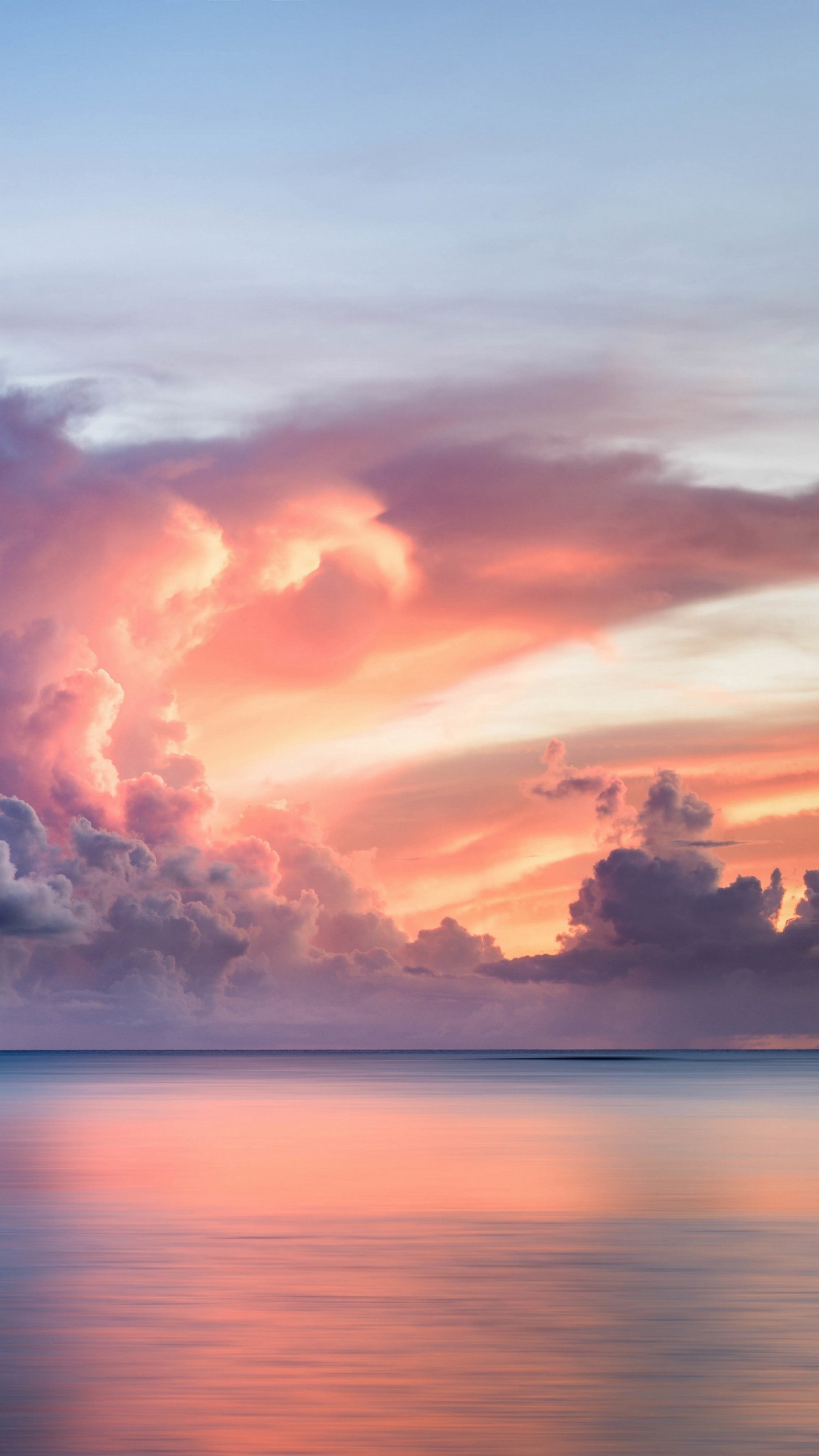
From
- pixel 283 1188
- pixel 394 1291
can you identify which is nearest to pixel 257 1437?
pixel 394 1291

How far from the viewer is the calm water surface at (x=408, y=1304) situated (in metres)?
25.1

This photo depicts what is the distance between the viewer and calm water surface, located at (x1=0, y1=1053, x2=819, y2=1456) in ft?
82.4

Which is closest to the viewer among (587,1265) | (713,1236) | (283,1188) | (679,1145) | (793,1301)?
(793,1301)

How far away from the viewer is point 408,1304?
36.3 m

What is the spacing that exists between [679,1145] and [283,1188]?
32598 mm

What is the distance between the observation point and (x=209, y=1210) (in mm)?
54500

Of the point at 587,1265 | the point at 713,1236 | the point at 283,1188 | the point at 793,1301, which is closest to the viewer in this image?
the point at 793,1301

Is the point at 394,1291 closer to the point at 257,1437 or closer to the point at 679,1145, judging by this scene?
the point at 257,1437

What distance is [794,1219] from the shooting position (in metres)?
52.5

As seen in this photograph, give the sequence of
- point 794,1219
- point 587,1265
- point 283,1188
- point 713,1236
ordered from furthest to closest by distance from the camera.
A: point 283,1188 < point 794,1219 < point 713,1236 < point 587,1265

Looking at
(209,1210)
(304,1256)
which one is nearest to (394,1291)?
(304,1256)

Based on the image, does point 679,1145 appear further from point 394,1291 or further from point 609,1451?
point 609,1451

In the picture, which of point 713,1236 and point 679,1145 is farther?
point 679,1145

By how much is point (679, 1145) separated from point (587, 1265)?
1867 inches
